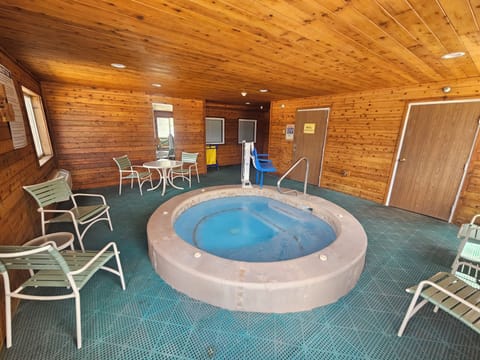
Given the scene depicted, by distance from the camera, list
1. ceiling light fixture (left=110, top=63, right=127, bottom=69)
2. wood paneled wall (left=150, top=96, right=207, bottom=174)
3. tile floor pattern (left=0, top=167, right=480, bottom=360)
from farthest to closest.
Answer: wood paneled wall (left=150, top=96, right=207, bottom=174) → ceiling light fixture (left=110, top=63, right=127, bottom=69) → tile floor pattern (left=0, top=167, right=480, bottom=360)

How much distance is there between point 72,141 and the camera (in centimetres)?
452

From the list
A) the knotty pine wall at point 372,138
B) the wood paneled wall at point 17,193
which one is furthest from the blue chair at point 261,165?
the wood paneled wall at point 17,193

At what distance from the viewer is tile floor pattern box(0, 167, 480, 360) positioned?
1343mm

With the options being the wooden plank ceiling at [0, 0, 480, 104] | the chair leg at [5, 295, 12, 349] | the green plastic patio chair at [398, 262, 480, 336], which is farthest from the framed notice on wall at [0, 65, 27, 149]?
the green plastic patio chair at [398, 262, 480, 336]

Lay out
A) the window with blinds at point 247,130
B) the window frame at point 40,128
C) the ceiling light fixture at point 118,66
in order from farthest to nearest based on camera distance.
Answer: the window with blinds at point 247,130, the window frame at point 40,128, the ceiling light fixture at point 118,66

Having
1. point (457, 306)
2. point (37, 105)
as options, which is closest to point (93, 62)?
point (37, 105)

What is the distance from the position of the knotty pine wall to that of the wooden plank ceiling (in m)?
0.43

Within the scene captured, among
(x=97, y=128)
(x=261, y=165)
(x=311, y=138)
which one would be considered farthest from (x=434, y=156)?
(x=97, y=128)

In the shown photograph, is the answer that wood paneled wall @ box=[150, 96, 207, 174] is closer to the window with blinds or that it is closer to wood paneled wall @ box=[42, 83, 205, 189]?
wood paneled wall @ box=[42, 83, 205, 189]

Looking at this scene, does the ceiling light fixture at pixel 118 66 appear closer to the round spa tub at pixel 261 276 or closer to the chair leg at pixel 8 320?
the round spa tub at pixel 261 276

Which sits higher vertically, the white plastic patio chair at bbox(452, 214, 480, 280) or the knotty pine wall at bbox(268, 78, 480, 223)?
the knotty pine wall at bbox(268, 78, 480, 223)

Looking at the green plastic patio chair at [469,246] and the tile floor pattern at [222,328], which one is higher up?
the green plastic patio chair at [469,246]

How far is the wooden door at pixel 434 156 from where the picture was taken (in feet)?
10.6

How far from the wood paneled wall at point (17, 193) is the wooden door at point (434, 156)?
5581 mm
